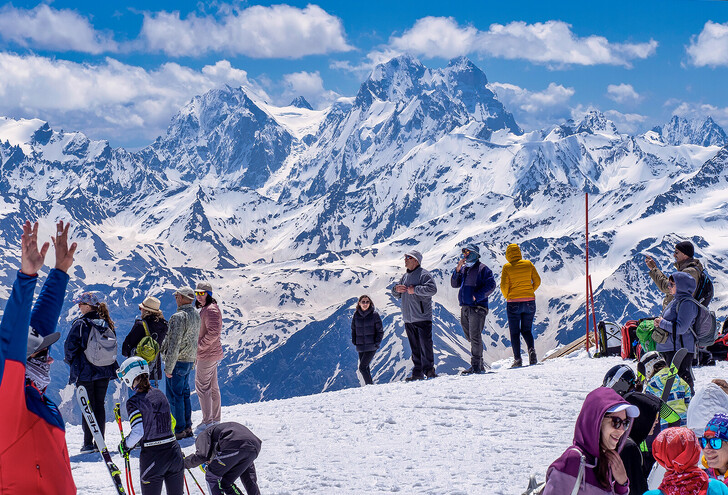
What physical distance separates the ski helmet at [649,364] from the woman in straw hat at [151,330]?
23.8ft

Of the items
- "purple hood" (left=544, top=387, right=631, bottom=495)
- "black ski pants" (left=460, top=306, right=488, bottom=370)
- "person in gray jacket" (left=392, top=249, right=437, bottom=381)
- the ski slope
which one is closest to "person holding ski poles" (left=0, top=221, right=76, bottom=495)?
"purple hood" (left=544, top=387, right=631, bottom=495)

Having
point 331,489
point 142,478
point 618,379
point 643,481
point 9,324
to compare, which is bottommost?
point 331,489

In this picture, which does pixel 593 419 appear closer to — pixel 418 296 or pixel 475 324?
pixel 475 324

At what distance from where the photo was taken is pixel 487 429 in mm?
11211

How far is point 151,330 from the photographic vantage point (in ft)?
39.4

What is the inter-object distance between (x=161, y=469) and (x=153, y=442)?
0.96ft

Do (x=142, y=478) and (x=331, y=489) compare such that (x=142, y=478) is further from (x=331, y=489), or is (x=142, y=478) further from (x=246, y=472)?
(x=331, y=489)

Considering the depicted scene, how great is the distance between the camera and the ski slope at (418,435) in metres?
9.38

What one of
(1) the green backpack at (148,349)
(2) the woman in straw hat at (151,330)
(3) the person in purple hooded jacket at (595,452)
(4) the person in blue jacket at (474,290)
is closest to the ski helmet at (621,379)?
(3) the person in purple hooded jacket at (595,452)

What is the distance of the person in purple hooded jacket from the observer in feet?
14.8

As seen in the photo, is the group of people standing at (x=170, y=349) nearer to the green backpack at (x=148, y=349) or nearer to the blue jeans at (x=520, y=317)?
the green backpack at (x=148, y=349)

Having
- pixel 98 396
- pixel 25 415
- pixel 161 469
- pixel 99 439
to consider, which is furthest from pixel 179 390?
pixel 25 415

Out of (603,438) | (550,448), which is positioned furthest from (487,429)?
(603,438)

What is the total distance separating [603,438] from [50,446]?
10.7 feet
